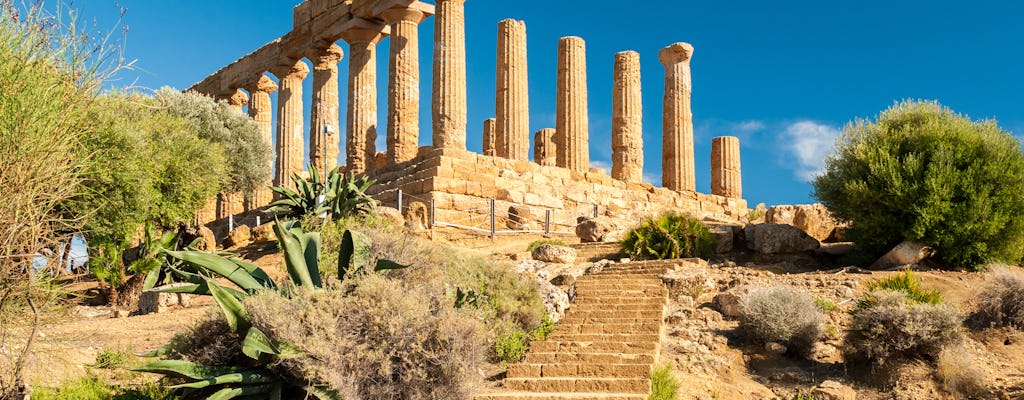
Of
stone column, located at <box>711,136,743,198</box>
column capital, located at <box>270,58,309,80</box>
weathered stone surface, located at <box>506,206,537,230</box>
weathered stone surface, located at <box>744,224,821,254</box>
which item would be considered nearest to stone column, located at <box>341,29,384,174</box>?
column capital, located at <box>270,58,309,80</box>

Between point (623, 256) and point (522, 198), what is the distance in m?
8.20

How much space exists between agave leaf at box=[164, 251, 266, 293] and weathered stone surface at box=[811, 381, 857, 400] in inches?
230

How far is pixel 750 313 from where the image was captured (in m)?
11.0

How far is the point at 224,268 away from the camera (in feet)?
27.1

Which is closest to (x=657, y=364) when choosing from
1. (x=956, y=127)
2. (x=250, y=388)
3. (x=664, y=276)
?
(x=664, y=276)

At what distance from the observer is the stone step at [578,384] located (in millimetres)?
9289

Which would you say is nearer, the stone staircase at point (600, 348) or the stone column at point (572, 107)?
the stone staircase at point (600, 348)

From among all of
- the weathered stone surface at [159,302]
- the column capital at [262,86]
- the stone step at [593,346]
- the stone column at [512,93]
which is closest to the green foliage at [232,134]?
the column capital at [262,86]

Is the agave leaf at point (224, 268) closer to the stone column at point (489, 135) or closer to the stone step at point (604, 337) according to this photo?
the stone step at point (604, 337)

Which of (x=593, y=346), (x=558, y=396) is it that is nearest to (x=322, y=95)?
(x=593, y=346)

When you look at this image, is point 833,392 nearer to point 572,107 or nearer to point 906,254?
point 906,254

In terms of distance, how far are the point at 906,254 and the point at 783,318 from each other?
4576 millimetres

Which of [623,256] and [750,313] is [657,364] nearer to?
[750,313]

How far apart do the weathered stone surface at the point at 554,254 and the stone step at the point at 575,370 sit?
599 centimetres
